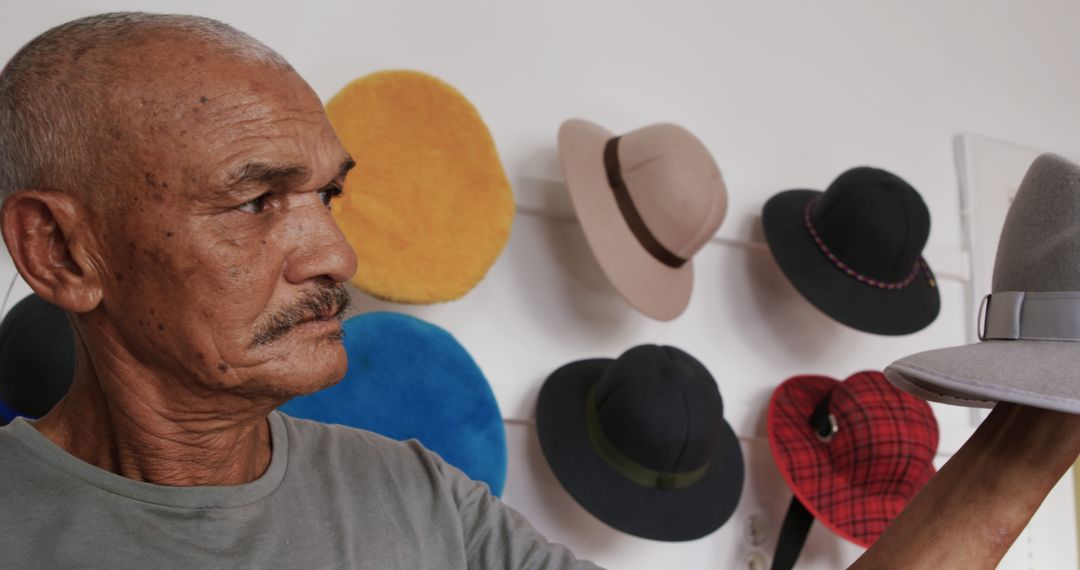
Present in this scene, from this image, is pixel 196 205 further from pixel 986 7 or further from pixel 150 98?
pixel 986 7

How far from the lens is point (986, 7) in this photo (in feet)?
7.94

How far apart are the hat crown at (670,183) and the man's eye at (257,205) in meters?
0.85

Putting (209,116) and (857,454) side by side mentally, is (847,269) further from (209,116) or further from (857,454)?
(209,116)

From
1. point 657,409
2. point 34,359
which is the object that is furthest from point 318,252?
point 657,409

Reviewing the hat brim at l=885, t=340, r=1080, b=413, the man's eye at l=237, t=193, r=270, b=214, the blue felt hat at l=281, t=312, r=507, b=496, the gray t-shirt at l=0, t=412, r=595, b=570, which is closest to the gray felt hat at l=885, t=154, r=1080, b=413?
the hat brim at l=885, t=340, r=1080, b=413

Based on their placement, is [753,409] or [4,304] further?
[753,409]

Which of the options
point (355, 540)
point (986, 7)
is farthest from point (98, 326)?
point (986, 7)

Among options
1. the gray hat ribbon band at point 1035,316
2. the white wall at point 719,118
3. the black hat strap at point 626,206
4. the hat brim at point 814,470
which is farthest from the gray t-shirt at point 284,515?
the hat brim at point 814,470

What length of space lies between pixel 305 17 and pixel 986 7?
169 cm

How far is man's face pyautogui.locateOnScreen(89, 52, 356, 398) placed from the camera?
82cm

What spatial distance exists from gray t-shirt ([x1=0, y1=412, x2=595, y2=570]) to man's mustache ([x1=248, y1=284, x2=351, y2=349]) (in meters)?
0.14

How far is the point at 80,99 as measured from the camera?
2.68ft

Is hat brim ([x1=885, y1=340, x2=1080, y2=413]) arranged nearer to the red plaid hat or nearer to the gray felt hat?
the gray felt hat

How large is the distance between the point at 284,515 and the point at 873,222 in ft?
4.18
